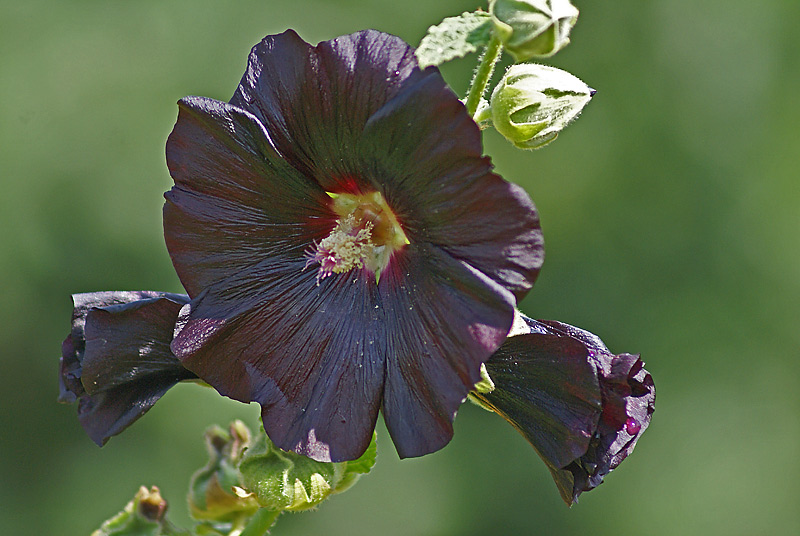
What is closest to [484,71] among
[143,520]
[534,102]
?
[534,102]

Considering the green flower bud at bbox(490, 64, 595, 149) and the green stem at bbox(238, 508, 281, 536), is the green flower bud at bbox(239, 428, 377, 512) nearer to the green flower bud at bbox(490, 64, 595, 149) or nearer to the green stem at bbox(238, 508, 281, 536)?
the green stem at bbox(238, 508, 281, 536)

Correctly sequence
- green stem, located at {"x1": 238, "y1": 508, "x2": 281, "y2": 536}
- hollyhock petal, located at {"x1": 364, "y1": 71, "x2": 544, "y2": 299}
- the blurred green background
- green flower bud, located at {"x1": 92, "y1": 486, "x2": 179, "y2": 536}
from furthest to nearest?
the blurred green background
green flower bud, located at {"x1": 92, "y1": 486, "x2": 179, "y2": 536}
green stem, located at {"x1": 238, "y1": 508, "x2": 281, "y2": 536}
hollyhock petal, located at {"x1": 364, "y1": 71, "x2": 544, "y2": 299}

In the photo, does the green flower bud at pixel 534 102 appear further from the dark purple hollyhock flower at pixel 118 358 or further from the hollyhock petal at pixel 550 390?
the dark purple hollyhock flower at pixel 118 358

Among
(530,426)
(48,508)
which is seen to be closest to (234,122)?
(530,426)

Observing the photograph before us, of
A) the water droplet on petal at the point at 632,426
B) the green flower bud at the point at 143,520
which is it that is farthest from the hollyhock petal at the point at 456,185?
the green flower bud at the point at 143,520

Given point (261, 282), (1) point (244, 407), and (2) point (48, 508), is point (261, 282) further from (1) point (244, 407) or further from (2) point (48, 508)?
(2) point (48, 508)

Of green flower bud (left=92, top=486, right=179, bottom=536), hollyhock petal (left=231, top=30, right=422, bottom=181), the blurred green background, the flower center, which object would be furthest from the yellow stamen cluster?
the blurred green background
